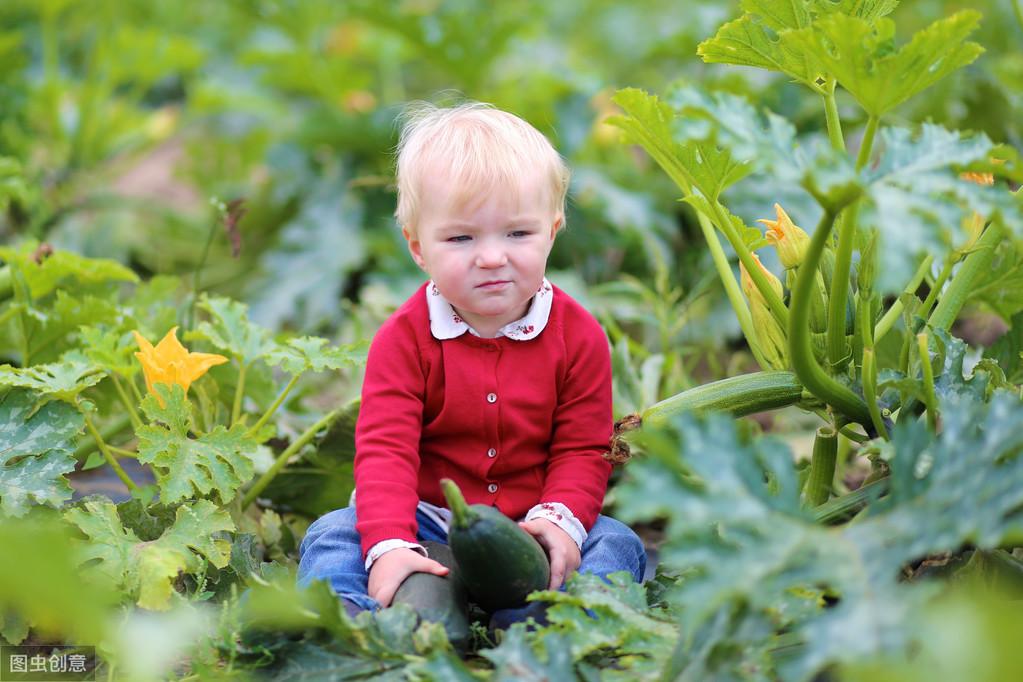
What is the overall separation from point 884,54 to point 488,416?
82 cm

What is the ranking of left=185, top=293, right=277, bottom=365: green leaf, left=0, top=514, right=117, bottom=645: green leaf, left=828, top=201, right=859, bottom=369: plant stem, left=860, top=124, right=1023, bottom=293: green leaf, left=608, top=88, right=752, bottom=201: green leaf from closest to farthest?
left=0, top=514, right=117, bottom=645: green leaf, left=860, top=124, right=1023, bottom=293: green leaf, left=828, top=201, right=859, bottom=369: plant stem, left=608, top=88, right=752, bottom=201: green leaf, left=185, top=293, right=277, bottom=365: green leaf

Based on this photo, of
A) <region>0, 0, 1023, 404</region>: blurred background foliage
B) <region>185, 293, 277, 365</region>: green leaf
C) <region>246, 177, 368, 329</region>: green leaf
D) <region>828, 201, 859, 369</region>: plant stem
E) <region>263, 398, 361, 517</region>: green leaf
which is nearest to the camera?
<region>828, 201, 859, 369</region>: plant stem

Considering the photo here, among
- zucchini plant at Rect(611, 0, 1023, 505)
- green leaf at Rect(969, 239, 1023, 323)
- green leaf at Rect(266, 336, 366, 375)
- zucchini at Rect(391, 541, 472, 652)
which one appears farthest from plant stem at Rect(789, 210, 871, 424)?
green leaf at Rect(266, 336, 366, 375)

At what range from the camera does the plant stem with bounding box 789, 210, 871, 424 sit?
4.77 ft

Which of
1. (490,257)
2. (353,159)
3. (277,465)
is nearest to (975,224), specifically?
(490,257)

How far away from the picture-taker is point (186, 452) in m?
1.88

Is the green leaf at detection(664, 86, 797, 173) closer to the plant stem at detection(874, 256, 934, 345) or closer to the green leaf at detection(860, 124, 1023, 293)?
the green leaf at detection(860, 124, 1023, 293)

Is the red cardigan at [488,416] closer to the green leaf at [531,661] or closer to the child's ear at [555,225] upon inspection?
the child's ear at [555,225]

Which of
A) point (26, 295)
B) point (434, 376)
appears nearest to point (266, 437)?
point (434, 376)

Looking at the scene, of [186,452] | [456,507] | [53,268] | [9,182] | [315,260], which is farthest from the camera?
[315,260]

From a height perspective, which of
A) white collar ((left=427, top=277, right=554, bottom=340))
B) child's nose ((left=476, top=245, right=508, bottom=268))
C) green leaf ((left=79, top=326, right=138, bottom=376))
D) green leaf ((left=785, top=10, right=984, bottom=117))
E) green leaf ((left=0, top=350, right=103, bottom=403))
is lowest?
green leaf ((left=0, top=350, right=103, bottom=403))

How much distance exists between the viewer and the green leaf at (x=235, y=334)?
2.13 meters

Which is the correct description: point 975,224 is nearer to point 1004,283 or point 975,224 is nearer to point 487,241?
point 1004,283

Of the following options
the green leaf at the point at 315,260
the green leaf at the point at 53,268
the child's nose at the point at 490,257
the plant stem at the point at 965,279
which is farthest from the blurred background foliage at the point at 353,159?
the child's nose at the point at 490,257
